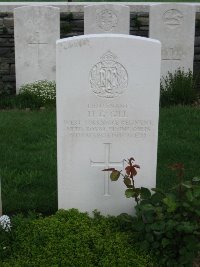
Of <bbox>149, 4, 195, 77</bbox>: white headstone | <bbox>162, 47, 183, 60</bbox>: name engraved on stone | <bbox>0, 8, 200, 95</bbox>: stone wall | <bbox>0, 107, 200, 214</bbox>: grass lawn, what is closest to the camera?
<bbox>0, 107, 200, 214</bbox>: grass lawn

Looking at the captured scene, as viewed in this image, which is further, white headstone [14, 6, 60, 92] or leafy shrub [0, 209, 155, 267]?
white headstone [14, 6, 60, 92]

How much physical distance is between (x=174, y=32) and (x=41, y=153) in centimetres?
329

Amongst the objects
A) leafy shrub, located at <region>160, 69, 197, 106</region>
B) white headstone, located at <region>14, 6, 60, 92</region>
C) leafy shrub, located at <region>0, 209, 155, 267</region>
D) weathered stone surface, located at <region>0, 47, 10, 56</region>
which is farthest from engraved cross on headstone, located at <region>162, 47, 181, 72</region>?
leafy shrub, located at <region>0, 209, 155, 267</region>

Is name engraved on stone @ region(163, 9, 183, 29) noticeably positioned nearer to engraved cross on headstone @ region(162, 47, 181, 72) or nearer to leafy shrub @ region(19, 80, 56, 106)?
engraved cross on headstone @ region(162, 47, 181, 72)

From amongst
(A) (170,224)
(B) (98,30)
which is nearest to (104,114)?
(A) (170,224)

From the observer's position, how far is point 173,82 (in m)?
7.67

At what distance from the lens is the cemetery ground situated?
3551 mm

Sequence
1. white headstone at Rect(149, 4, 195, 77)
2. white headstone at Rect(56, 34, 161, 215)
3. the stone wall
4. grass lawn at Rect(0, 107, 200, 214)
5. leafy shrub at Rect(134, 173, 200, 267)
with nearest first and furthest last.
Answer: leafy shrub at Rect(134, 173, 200, 267), white headstone at Rect(56, 34, 161, 215), grass lawn at Rect(0, 107, 200, 214), white headstone at Rect(149, 4, 195, 77), the stone wall

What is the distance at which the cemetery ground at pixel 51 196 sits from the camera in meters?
3.55

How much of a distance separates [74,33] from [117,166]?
4.84 meters

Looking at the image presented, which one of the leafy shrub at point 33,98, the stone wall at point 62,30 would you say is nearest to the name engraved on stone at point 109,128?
the leafy shrub at point 33,98

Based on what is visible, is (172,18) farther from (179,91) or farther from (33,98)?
(33,98)

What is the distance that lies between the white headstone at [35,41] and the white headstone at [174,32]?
138 cm

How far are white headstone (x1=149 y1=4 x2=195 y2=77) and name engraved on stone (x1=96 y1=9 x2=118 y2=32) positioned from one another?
0.52m
